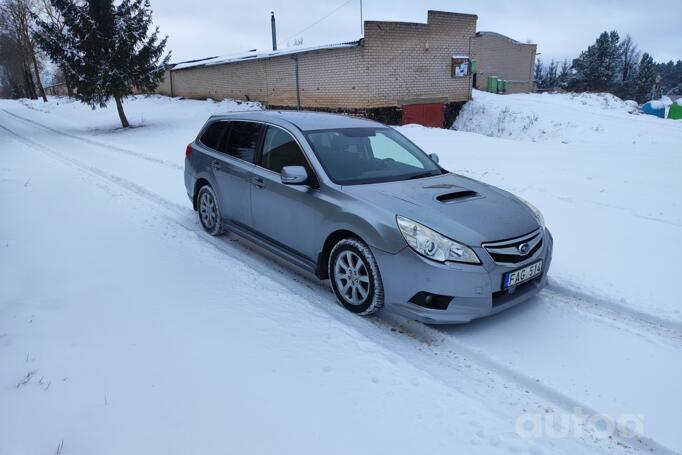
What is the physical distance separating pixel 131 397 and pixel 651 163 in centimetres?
982

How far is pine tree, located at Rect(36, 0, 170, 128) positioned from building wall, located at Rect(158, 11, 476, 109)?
550 centimetres

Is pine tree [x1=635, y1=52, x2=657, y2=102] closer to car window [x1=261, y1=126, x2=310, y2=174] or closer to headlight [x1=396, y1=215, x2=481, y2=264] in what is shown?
car window [x1=261, y1=126, x2=310, y2=174]

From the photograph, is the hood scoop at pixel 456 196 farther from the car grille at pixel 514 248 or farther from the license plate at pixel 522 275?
the license plate at pixel 522 275

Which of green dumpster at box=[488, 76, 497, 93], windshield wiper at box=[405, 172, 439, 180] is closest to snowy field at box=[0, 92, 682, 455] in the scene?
windshield wiper at box=[405, 172, 439, 180]

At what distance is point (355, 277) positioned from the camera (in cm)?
388

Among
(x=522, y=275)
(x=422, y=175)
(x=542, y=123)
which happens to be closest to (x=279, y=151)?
(x=422, y=175)

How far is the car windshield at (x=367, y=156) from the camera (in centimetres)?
430

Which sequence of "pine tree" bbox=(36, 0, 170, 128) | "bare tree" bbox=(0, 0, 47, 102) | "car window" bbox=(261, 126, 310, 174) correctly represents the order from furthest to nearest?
1. "bare tree" bbox=(0, 0, 47, 102)
2. "pine tree" bbox=(36, 0, 170, 128)
3. "car window" bbox=(261, 126, 310, 174)

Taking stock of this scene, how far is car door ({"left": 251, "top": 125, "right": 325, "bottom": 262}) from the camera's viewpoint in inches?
165

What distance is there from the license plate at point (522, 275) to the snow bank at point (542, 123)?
38.4 ft

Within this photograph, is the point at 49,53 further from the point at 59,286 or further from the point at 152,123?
the point at 59,286

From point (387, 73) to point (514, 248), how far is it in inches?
593

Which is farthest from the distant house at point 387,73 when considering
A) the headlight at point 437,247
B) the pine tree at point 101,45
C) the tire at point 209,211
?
the headlight at point 437,247

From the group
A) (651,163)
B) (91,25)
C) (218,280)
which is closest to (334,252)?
(218,280)
